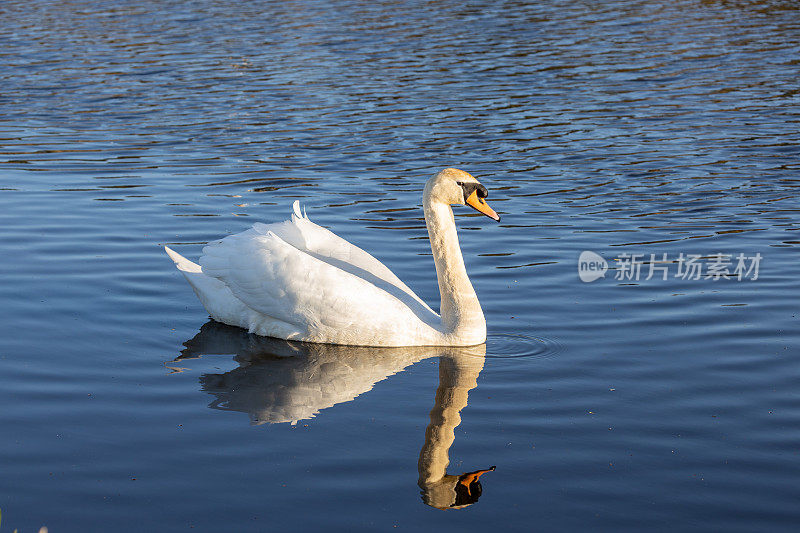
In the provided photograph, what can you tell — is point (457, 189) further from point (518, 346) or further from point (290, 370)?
point (290, 370)

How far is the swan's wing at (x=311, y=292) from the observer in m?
8.78

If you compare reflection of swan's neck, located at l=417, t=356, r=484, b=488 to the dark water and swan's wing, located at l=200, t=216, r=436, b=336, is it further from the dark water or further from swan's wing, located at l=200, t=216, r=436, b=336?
swan's wing, located at l=200, t=216, r=436, b=336

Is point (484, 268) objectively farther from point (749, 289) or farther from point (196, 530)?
point (196, 530)

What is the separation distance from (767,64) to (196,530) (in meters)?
18.2

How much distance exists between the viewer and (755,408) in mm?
7406

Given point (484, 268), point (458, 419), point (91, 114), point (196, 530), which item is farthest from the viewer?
point (91, 114)

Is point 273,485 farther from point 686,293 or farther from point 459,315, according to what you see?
point 686,293

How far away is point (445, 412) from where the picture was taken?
7480 millimetres

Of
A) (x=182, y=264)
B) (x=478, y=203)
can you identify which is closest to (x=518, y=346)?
(x=478, y=203)

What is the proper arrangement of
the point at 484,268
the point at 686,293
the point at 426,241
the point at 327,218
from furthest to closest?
1. the point at 327,218
2. the point at 426,241
3. the point at 484,268
4. the point at 686,293

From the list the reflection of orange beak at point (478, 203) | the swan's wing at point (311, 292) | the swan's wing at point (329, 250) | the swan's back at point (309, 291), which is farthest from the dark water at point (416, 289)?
the reflection of orange beak at point (478, 203)

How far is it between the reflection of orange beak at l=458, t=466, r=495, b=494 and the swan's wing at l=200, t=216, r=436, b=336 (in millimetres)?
2473

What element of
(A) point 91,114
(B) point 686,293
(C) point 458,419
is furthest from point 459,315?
(A) point 91,114

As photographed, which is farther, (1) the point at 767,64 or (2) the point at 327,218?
(1) the point at 767,64
